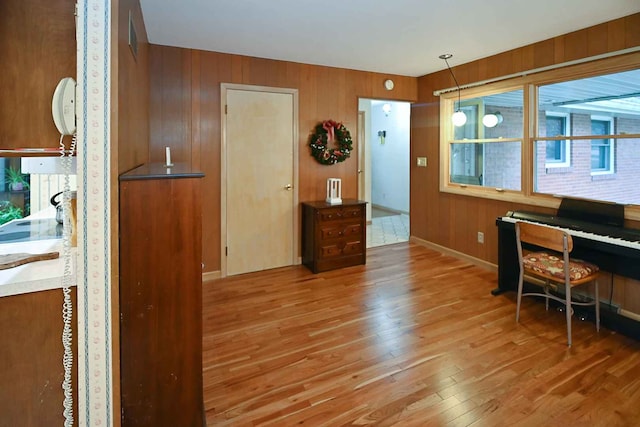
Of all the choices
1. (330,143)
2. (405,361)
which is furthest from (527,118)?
(405,361)

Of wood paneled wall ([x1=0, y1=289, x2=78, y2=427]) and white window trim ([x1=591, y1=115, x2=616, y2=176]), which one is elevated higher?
white window trim ([x1=591, y1=115, x2=616, y2=176])

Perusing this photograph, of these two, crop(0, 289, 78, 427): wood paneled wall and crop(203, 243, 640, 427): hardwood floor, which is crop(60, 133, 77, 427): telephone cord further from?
crop(203, 243, 640, 427): hardwood floor

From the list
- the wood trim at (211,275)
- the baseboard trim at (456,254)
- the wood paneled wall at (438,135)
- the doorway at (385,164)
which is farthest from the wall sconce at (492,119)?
the wood trim at (211,275)

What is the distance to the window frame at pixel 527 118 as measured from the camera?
9.39 feet

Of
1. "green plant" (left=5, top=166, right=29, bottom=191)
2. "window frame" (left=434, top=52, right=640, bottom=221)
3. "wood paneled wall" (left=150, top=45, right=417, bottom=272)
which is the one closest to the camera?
"green plant" (left=5, top=166, right=29, bottom=191)

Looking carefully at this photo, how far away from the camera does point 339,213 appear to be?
4.03 metres

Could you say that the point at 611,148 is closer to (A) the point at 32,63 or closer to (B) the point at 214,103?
(B) the point at 214,103

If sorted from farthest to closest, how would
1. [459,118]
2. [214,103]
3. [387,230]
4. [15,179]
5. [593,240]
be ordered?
[387,230] → [459,118] → [214,103] → [593,240] → [15,179]

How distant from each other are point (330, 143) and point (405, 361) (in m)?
2.77

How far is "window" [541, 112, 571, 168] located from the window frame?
71 mm

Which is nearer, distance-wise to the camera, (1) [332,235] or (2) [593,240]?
(2) [593,240]

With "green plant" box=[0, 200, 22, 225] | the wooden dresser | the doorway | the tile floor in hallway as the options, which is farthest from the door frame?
the doorway

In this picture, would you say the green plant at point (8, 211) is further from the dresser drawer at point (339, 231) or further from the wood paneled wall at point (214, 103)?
the dresser drawer at point (339, 231)

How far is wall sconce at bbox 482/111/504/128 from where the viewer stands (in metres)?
3.92
